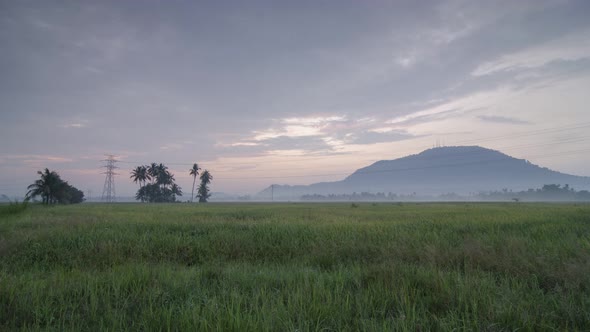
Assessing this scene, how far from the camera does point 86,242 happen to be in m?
8.09

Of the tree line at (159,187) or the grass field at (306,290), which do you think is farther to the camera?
the tree line at (159,187)

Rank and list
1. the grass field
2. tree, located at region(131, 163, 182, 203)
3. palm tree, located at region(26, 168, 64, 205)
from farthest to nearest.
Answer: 1. tree, located at region(131, 163, 182, 203)
2. palm tree, located at region(26, 168, 64, 205)
3. the grass field

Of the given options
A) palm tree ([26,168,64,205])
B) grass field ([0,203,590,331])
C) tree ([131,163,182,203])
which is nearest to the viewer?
grass field ([0,203,590,331])

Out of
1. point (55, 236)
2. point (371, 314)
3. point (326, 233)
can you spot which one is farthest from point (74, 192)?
point (371, 314)

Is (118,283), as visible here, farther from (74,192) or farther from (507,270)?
(74,192)

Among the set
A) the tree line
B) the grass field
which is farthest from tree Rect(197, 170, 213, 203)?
the grass field

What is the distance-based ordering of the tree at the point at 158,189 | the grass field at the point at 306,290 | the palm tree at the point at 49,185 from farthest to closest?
the tree at the point at 158,189 → the palm tree at the point at 49,185 → the grass field at the point at 306,290

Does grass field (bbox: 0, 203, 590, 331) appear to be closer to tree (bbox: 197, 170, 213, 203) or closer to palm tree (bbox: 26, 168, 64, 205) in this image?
palm tree (bbox: 26, 168, 64, 205)

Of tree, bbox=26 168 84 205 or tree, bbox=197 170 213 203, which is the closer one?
tree, bbox=26 168 84 205

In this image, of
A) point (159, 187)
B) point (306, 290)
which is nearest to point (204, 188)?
point (159, 187)

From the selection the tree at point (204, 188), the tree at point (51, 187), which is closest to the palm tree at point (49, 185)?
the tree at point (51, 187)

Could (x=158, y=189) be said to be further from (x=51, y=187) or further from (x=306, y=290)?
(x=306, y=290)

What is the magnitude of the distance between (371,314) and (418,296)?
799 millimetres

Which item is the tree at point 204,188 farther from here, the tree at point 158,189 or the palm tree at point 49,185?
the palm tree at point 49,185
